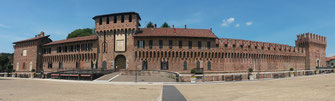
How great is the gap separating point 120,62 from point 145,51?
585 centimetres

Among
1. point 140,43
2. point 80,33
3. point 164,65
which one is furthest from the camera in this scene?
point 80,33

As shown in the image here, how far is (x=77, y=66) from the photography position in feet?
136

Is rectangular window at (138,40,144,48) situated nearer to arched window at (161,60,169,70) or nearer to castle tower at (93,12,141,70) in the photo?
castle tower at (93,12,141,70)

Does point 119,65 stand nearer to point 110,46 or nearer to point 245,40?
point 110,46

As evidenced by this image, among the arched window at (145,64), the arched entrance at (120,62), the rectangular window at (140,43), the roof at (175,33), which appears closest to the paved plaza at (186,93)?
the arched window at (145,64)

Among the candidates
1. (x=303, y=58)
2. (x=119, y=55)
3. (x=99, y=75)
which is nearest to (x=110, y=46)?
(x=119, y=55)

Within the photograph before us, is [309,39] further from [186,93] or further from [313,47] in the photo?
[186,93]

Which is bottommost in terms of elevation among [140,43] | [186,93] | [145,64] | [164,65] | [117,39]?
[186,93]

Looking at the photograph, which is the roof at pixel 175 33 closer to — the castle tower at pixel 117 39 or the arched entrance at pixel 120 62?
the castle tower at pixel 117 39

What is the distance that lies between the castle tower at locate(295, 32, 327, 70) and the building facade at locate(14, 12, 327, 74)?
20956 millimetres

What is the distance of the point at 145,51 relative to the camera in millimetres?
36688

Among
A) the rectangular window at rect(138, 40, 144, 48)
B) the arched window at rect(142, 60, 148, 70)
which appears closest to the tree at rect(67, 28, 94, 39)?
the rectangular window at rect(138, 40, 144, 48)

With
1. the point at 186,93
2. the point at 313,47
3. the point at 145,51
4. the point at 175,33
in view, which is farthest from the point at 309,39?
the point at 186,93

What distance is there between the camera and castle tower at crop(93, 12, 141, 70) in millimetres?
36875
